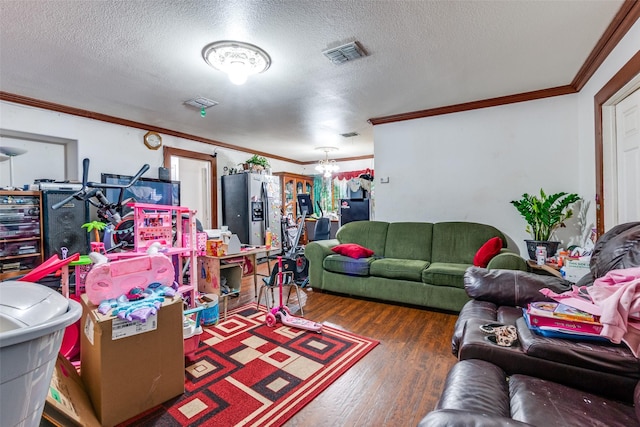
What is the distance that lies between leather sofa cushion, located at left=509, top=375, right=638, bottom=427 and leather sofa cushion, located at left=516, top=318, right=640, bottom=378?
0.33ft

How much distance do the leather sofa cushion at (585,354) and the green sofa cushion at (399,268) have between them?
1.88 metres

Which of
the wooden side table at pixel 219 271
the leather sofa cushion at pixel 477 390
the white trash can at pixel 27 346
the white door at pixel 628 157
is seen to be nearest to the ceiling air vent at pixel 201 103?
the wooden side table at pixel 219 271

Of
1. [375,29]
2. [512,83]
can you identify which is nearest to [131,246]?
[375,29]

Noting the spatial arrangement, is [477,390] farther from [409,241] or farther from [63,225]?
[63,225]

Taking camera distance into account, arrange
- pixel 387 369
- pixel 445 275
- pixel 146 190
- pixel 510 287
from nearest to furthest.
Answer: pixel 510 287 → pixel 387 369 → pixel 445 275 → pixel 146 190

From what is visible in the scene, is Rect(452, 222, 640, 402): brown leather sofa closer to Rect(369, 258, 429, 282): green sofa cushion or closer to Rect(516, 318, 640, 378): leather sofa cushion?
Rect(516, 318, 640, 378): leather sofa cushion

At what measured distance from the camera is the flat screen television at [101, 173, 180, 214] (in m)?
3.88

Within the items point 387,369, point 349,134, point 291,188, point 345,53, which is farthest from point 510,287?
point 291,188

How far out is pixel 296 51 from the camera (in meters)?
2.41

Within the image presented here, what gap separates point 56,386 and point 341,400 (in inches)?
57.0

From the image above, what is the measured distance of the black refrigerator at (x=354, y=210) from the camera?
17.0 feet

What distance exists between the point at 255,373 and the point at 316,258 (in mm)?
1916

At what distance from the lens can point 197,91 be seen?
3217 mm

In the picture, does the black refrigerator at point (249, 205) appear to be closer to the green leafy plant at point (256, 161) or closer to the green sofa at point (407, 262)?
the green leafy plant at point (256, 161)
